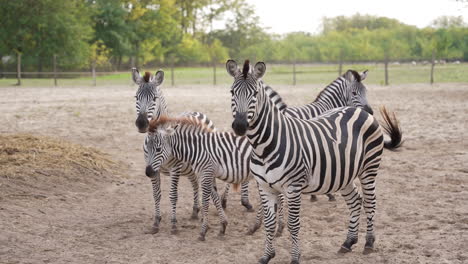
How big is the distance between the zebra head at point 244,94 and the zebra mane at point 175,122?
187cm

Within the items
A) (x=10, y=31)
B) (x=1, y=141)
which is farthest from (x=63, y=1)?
(x=1, y=141)

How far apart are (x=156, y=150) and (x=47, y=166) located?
3.51m

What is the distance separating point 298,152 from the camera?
16.8ft

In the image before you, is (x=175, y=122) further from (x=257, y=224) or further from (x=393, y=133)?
(x=393, y=133)

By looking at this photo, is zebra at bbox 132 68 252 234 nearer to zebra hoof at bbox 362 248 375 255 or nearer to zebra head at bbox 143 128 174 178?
zebra head at bbox 143 128 174 178

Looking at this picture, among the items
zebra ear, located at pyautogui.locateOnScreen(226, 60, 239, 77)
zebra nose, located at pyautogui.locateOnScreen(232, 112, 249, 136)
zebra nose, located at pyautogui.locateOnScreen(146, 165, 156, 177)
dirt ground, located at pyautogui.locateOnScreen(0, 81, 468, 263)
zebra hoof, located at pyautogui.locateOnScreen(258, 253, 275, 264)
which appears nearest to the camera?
zebra nose, located at pyautogui.locateOnScreen(232, 112, 249, 136)

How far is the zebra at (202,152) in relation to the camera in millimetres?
6348

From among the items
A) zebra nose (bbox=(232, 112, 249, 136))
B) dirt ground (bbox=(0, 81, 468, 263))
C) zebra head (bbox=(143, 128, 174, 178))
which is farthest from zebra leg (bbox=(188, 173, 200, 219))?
zebra nose (bbox=(232, 112, 249, 136))

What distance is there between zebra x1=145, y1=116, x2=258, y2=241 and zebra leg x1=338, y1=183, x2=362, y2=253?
1.47m

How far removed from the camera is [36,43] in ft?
141

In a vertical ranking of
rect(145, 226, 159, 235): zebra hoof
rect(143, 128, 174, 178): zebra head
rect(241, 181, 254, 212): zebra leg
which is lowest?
rect(145, 226, 159, 235): zebra hoof

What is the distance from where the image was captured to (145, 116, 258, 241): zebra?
20.8ft

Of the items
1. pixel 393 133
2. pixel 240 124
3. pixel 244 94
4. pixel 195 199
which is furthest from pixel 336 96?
pixel 240 124

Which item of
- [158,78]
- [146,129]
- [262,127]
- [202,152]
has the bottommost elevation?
[202,152]
